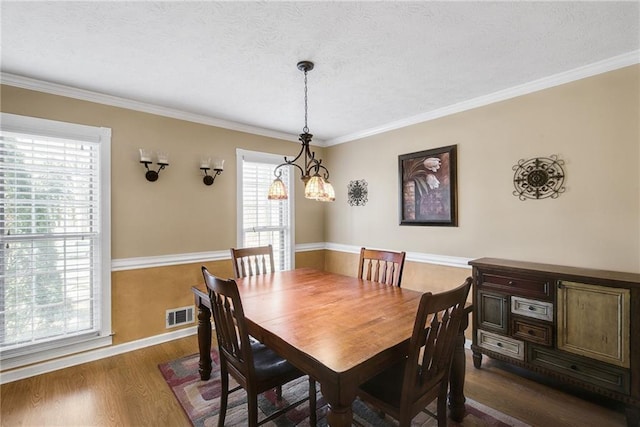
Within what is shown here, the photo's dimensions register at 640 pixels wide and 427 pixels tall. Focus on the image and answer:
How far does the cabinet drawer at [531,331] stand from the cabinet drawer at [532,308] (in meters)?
0.06

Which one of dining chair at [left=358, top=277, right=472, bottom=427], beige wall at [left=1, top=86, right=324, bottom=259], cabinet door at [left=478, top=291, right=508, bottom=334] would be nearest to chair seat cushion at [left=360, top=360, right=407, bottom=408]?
dining chair at [left=358, top=277, right=472, bottom=427]

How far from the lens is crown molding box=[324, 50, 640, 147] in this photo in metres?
2.15

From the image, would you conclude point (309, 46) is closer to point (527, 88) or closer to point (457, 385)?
point (527, 88)

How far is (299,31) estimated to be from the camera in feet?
5.95

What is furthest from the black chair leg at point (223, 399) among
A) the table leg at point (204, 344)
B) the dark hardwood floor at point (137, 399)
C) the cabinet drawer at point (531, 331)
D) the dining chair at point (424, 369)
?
the cabinet drawer at point (531, 331)

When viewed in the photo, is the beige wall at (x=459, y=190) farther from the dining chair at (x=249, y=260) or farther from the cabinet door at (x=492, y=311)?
the dining chair at (x=249, y=260)

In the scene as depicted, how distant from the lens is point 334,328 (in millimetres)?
1563

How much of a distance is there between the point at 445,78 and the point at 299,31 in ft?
4.42

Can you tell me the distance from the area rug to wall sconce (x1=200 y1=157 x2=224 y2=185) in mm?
1971

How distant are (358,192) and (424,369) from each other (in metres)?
2.82

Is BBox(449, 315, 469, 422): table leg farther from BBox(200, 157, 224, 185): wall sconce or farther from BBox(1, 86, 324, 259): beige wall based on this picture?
BBox(200, 157, 224, 185): wall sconce

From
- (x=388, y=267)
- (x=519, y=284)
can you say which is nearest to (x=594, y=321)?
(x=519, y=284)

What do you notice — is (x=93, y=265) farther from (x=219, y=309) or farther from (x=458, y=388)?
(x=458, y=388)

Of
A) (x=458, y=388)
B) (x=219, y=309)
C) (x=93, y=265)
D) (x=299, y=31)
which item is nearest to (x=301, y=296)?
(x=219, y=309)
